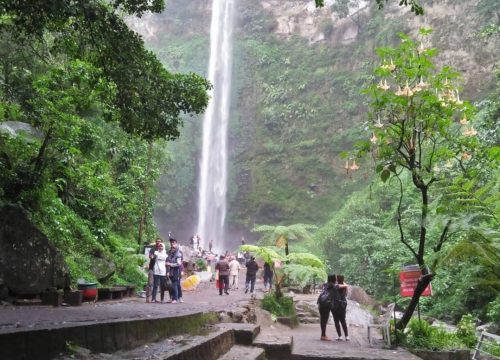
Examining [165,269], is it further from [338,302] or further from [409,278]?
[409,278]

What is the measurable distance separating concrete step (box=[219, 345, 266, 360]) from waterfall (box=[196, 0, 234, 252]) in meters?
32.2

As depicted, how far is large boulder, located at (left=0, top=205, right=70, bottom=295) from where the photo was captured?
309 inches

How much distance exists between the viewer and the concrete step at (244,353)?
18.6ft

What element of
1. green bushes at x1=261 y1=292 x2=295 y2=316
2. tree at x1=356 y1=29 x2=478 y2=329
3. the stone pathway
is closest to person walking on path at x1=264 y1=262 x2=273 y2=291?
green bushes at x1=261 y1=292 x2=295 y2=316

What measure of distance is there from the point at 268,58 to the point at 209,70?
19.5ft

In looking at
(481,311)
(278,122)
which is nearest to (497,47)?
(278,122)

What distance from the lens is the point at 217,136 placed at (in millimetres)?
42500

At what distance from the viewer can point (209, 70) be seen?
46.4 m

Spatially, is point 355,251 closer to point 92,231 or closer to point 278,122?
point 92,231

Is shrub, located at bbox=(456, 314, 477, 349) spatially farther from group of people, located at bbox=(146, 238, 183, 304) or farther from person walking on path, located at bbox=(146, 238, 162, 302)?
person walking on path, located at bbox=(146, 238, 162, 302)

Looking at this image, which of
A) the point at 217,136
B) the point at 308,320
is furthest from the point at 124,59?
the point at 217,136

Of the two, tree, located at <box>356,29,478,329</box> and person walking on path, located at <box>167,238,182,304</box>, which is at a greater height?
tree, located at <box>356,29,478,329</box>

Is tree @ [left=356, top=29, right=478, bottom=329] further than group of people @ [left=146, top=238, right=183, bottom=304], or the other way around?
group of people @ [left=146, top=238, right=183, bottom=304]

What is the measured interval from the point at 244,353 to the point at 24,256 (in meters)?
4.41
